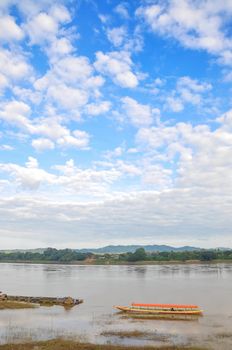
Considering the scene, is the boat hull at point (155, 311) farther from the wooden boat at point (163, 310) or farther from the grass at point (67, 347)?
the grass at point (67, 347)

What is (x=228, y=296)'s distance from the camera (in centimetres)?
6331

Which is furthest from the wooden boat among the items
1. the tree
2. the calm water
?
the tree

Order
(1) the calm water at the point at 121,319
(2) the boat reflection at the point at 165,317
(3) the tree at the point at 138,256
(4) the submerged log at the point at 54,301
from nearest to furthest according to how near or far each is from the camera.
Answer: (1) the calm water at the point at 121,319, (2) the boat reflection at the point at 165,317, (4) the submerged log at the point at 54,301, (3) the tree at the point at 138,256

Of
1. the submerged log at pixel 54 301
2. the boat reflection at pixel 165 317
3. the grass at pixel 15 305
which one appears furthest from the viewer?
the submerged log at pixel 54 301

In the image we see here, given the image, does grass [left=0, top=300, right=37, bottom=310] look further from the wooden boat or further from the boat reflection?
the boat reflection

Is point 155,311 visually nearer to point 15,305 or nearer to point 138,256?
point 15,305

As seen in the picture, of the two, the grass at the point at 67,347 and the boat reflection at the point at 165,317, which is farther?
the boat reflection at the point at 165,317

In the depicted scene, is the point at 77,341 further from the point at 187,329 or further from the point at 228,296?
the point at 228,296

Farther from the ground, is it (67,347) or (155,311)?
(155,311)

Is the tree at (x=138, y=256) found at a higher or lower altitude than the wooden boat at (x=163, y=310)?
higher

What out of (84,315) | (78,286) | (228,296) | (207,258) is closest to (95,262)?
(207,258)

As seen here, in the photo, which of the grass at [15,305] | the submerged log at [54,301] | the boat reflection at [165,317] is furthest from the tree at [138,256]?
the boat reflection at [165,317]

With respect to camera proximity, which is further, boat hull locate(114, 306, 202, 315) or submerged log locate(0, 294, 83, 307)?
submerged log locate(0, 294, 83, 307)

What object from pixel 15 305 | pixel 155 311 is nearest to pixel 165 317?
pixel 155 311
